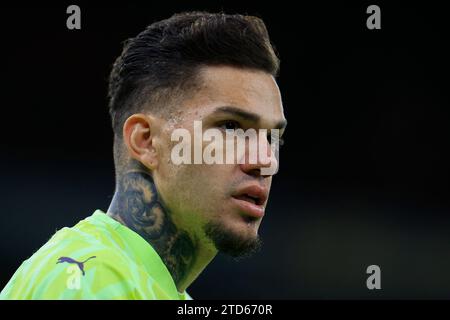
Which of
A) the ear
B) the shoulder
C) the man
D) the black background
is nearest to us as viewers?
the shoulder

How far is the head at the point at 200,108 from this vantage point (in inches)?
114

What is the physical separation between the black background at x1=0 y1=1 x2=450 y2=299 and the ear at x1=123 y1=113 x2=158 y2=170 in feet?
15.9

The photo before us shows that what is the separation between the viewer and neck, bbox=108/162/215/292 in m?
2.96

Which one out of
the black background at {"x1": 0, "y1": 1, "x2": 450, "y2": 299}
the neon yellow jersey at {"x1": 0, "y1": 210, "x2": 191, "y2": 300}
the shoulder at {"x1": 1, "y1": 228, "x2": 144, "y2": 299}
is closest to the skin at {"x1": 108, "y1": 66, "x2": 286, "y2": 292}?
the neon yellow jersey at {"x1": 0, "y1": 210, "x2": 191, "y2": 300}

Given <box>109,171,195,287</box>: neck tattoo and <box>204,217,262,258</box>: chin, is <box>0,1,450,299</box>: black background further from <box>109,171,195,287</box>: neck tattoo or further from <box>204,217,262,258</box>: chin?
<box>204,217,262,258</box>: chin

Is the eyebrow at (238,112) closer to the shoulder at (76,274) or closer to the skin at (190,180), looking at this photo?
the skin at (190,180)

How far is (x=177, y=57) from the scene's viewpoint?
10.3 ft

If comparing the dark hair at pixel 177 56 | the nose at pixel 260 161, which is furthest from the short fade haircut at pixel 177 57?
the nose at pixel 260 161

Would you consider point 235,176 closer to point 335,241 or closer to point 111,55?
point 111,55

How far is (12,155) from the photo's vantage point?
7770 mm

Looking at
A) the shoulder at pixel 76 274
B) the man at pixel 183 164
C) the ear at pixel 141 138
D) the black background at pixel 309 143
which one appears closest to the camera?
the shoulder at pixel 76 274

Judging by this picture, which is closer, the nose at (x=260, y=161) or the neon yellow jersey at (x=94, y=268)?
the neon yellow jersey at (x=94, y=268)

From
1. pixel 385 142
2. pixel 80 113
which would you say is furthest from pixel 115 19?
pixel 385 142

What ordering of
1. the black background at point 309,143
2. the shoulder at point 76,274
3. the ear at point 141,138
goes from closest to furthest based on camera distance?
the shoulder at point 76,274 → the ear at point 141,138 → the black background at point 309,143
